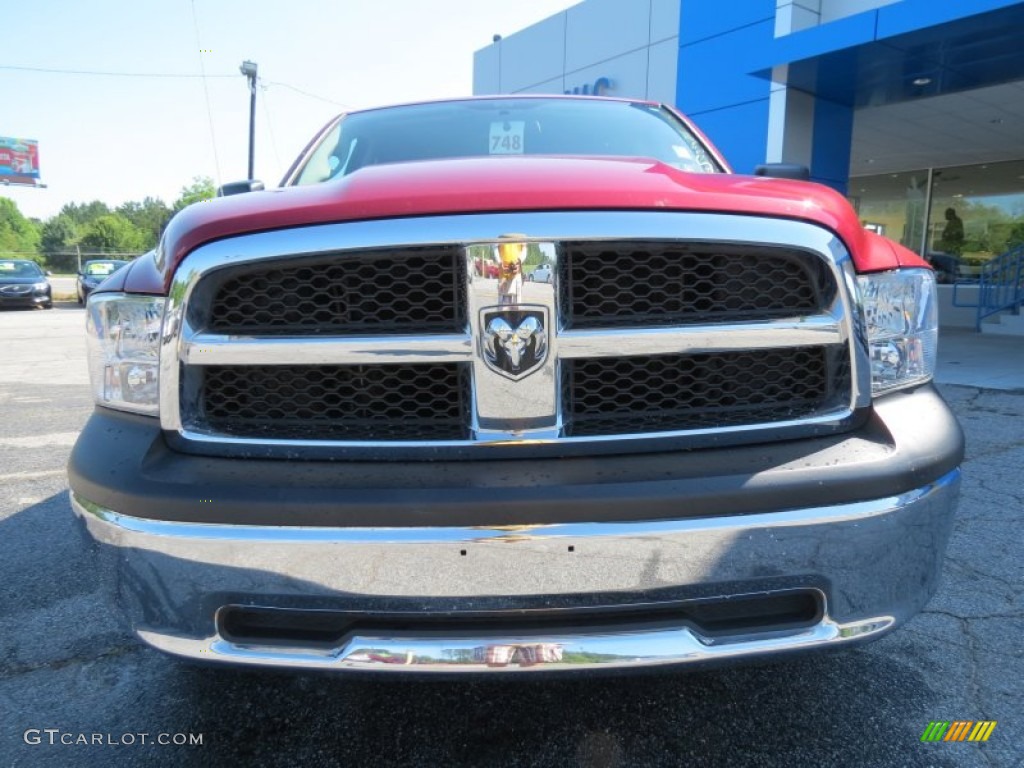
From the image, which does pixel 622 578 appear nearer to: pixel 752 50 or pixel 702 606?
pixel 702 606

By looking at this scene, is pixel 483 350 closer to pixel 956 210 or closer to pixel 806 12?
pixel 806 12

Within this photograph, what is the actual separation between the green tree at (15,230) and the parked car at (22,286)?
5669 cm

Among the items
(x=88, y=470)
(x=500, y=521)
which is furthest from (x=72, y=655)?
(x=500, y=521)

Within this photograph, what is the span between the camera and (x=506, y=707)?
6.13 ft

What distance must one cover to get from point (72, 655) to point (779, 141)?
1104 cm

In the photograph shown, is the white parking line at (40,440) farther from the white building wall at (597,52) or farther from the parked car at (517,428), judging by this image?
the white building wall at (597,52)

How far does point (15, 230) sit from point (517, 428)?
359 feet

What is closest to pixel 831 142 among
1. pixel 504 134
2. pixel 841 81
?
pixel 841 81

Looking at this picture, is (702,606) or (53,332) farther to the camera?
(53,332)

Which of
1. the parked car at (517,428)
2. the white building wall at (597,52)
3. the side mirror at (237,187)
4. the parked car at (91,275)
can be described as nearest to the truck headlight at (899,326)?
the parked car at (517,428)

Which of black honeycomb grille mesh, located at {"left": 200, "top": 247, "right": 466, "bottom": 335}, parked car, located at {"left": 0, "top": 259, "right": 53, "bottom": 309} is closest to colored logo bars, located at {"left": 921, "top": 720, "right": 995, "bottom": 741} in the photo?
black honeycomb grille mesh, located at {"left": 200, "top": 247, "right": 466, "bottom": 335}

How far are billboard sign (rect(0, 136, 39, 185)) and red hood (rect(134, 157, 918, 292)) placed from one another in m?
81.0

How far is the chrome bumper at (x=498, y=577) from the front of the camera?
1293mm

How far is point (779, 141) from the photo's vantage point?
10547 millimetres
